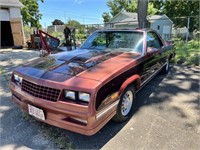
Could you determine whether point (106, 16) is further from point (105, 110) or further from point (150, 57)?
point (105, 110)

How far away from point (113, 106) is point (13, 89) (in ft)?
5.45

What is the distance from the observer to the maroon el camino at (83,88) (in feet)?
7.57

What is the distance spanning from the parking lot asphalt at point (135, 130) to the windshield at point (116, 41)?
45.9 inches

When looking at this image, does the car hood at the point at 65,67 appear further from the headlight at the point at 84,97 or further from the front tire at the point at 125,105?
the front tire at the point at 125,105

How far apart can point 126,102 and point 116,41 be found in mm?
1592

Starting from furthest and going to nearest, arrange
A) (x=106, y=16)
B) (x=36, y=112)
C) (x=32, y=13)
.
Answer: (x=106, y=16), (x=32, y=13), (x=36, y=112)

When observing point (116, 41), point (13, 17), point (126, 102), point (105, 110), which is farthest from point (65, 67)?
point (13, 17)

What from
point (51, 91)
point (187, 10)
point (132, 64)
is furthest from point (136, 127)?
point (187, 10)

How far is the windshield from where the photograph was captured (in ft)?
12.9

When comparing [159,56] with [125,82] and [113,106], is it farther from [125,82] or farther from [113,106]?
[113,106]

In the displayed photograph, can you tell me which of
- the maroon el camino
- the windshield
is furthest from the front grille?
the windshield

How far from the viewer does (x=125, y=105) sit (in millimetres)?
3184

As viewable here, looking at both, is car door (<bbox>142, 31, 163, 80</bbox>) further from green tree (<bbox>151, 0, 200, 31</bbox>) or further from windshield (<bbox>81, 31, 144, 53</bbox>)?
green tree (<bbox>151, 0, 200, 31</bbox>)

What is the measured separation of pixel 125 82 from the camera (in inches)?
115
